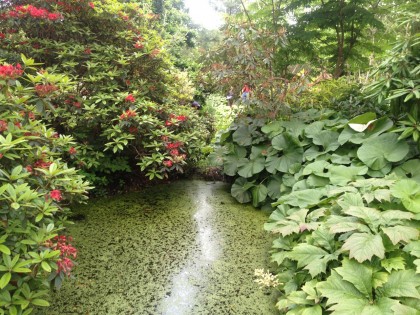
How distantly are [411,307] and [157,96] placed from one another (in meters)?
2.59

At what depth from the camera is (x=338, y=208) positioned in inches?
65.5

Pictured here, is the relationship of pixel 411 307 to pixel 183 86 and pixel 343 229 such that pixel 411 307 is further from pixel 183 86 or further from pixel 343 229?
pixel 183 86

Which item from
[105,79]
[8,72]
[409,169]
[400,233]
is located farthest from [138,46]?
[400,233]

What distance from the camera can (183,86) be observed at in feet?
13.3

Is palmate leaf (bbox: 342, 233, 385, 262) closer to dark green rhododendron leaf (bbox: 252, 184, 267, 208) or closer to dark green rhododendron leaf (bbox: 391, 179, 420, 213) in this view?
dark green rhododendron leaf (bbox: 391, 179, 420, 213)

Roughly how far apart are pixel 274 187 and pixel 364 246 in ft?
4.67

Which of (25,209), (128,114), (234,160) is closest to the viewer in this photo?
(25,209)

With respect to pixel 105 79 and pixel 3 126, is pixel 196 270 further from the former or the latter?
pixel 105 79

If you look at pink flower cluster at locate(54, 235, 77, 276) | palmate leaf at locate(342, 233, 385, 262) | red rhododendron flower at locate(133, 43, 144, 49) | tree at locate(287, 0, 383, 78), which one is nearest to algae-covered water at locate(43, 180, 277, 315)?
pink flower cluster at locate(54, 235, 77, 276)

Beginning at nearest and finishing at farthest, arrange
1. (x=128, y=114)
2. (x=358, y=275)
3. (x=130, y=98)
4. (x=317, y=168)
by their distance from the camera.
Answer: (x=358, y=275)
(x=317, y=168)
(x=128, y=114)
(x=130, y=98)

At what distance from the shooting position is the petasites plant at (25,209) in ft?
3.48

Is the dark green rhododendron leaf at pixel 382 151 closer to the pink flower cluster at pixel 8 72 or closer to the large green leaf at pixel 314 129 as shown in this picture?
the large green leaf at pixel 314 129

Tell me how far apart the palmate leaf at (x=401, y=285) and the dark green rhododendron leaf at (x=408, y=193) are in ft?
1.26

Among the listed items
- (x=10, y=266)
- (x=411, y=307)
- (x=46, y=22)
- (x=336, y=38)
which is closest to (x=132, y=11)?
(x=46, y=22)
